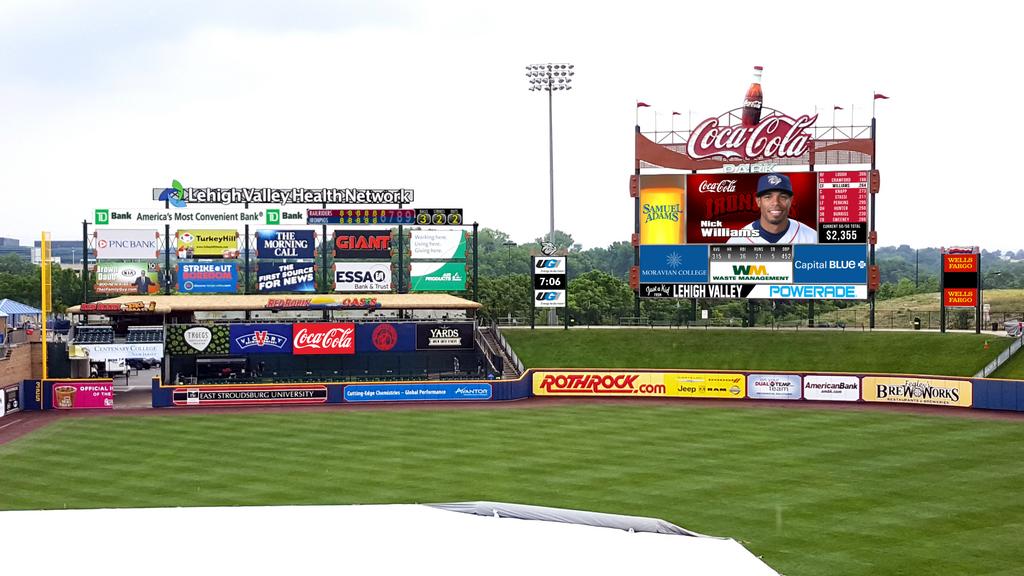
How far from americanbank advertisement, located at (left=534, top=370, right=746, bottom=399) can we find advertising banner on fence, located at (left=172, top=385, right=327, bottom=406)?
12.6 meters

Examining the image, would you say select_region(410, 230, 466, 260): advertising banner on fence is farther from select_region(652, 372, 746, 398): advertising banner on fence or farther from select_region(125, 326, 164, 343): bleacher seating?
select_region(652, 372, 746, 398): advertising banner on fence

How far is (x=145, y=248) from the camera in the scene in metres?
62.7

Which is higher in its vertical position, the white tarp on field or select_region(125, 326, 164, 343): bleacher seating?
select_region(125, 326, 164, 343): bleacher seating

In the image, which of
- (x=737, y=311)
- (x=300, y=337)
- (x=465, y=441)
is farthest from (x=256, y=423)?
(x=737, y=311)

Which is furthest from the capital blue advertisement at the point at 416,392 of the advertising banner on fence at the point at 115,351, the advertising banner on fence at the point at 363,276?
the advertising banner on fence at the point at 363,276

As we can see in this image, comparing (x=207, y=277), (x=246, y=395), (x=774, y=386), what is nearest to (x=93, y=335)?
(x=207, y=277)

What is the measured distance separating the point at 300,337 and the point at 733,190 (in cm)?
2899

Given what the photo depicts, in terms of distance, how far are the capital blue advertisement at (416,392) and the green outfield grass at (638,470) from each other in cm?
498

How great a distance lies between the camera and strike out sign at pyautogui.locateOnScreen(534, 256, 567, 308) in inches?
2258

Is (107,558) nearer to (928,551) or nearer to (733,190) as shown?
(928,551)

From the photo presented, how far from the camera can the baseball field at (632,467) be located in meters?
22.6

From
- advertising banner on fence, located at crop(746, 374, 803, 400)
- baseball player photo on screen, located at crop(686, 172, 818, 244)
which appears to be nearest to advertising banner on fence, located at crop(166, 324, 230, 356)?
baseball player photo on screen, located at crop(686, 172, 818, 244)

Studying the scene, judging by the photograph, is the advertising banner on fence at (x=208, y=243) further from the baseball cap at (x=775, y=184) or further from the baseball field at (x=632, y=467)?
the baseball cap at (x=775, y=184)

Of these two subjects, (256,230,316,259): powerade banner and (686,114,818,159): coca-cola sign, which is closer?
(686,114,818,159): coca-cola sign
